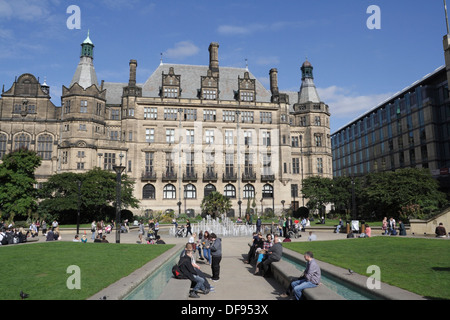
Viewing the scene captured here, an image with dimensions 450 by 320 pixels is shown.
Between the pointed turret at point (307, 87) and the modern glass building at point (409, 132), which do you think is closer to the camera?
the modern glass building at point (409, 132)

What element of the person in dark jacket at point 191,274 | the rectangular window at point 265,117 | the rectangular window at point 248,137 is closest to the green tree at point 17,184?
the rectangular window at point 248,137

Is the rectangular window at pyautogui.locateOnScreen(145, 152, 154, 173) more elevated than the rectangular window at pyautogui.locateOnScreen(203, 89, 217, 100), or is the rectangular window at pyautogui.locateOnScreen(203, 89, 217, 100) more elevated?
the rectangular window at pyautogui.locateOnScreen(203, 89, 217, 100)

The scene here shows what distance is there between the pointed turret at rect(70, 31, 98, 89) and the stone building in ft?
0.57

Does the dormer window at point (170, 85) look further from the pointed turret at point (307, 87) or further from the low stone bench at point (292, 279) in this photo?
the low stone bench at point (292, 279)

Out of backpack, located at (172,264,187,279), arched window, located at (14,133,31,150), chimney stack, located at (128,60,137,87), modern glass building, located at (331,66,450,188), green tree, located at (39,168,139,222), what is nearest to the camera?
backpack, located at (172,264,187,279)

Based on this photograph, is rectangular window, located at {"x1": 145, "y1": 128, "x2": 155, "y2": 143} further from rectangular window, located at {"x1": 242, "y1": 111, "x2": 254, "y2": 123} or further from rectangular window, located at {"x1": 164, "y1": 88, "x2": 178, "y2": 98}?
rectangular window, located at {"x1": 242, "y1": 111, "x2": 254, "y2": 123}

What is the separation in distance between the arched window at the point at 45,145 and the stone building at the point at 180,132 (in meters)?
0.15

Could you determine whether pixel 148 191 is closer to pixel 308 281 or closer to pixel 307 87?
pixel 307 87

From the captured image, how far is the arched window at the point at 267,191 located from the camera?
196ft

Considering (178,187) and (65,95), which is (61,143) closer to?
(65,95)

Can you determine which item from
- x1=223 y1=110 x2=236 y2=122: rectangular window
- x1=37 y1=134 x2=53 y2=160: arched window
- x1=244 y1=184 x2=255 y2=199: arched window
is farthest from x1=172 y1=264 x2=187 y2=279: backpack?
x1=223 y1=110 x2=236 y2=122: rectangular window

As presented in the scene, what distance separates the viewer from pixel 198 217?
52.1 m

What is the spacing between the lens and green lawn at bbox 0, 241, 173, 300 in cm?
888
